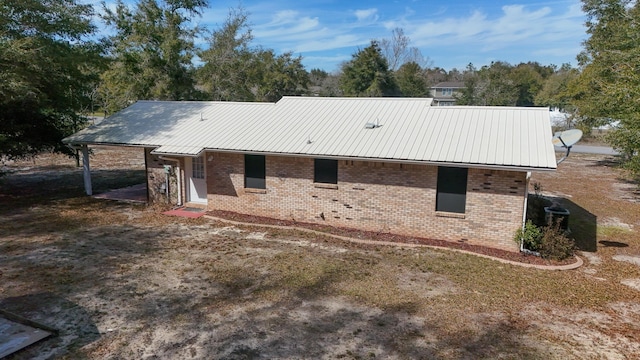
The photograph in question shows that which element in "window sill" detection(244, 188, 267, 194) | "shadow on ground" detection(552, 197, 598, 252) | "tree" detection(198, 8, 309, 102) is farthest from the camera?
"tree" detection(198, 8, 309, 102)

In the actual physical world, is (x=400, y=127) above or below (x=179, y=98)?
below

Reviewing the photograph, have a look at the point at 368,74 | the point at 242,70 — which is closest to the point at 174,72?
the point at 242,70

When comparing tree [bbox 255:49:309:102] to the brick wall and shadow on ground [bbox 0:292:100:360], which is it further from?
shadow on ground [bbox 0:292:100:360]

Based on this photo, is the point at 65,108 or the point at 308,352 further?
the point at 65,108

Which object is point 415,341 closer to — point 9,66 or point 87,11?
point 9,66

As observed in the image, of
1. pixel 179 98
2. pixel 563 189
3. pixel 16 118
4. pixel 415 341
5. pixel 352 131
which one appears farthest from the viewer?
pixel 179 98

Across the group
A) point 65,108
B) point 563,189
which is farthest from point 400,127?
point 65,108

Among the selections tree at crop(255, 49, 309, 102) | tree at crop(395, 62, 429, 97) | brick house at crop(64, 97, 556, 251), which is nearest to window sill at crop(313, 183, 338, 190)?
brick house at crop(64, 97, 556, 251)
